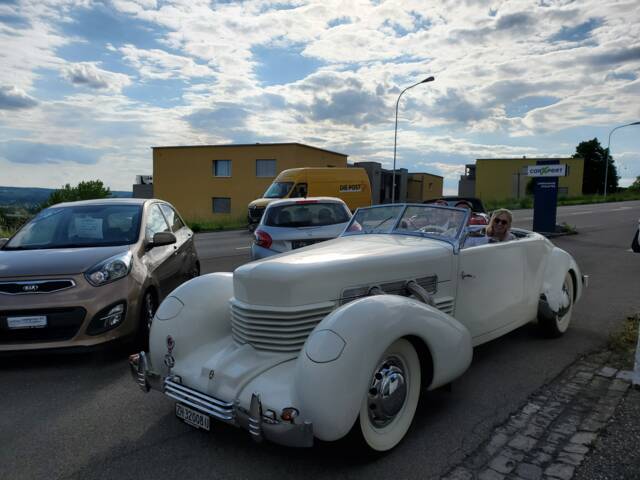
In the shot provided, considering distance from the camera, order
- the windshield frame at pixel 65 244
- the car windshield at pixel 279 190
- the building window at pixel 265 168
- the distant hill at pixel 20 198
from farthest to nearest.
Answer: the building window at pixel 265 168 → the car windshield at pixel 279 190 → the distant hill at pixel 20 198 → the windshield frame at pixel 65 244

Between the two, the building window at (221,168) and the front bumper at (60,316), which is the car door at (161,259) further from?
the building window at (221,168)

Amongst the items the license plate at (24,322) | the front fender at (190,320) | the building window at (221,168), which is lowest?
the license plate at (24,322)

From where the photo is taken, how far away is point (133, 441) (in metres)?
3.47

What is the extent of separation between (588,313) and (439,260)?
376cm

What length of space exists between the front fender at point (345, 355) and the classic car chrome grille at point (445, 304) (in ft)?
2.76

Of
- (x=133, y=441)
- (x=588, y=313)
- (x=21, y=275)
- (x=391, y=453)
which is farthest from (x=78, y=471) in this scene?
(x=588, y=313)

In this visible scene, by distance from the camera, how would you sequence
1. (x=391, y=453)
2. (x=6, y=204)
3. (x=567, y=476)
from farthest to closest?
(x=6, y=204), (x=391, y=453), (x=567, y=476)

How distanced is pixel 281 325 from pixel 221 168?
43.0 metres

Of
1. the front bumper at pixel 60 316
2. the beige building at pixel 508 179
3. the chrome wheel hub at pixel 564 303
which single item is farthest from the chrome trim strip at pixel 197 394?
the beige building at pixel 508 179

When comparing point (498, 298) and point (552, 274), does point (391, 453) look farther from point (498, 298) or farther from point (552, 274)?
point (552, 274)

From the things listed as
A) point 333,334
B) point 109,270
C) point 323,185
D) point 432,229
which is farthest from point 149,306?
point 323,185

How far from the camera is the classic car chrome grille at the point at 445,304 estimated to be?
4.21 meters

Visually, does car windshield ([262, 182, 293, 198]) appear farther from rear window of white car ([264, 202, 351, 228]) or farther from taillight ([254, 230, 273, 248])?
taillight ([254, 230, 273, 248])

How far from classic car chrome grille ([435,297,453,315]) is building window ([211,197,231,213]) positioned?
4163 centimetres
